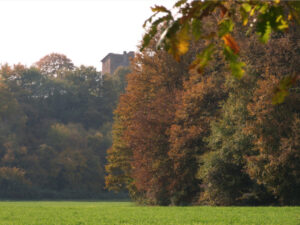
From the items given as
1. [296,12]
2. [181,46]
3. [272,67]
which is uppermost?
[272,67]

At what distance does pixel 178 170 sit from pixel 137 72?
8.86 m

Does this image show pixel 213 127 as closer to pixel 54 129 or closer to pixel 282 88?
pixel 282 88

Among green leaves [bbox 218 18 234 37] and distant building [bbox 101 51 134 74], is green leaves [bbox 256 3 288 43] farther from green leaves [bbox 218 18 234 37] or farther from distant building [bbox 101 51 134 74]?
distant building [bbox 101 51 134 74]

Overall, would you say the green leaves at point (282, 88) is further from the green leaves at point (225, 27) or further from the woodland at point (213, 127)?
the woodland at point (213, 127)

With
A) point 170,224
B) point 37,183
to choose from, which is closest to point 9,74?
point 37,183

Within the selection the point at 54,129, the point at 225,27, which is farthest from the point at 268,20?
the point at 54,129

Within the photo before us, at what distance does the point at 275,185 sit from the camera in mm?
24328

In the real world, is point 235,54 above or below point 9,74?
below

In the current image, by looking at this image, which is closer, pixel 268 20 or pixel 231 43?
pixel 231 43

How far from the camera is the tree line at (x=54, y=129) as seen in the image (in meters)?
59.5

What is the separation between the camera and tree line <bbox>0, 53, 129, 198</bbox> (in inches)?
2343

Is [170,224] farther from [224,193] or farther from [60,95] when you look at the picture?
[60,95]

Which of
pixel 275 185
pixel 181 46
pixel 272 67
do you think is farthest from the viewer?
pixel 272 67

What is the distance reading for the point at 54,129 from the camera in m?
64.6
